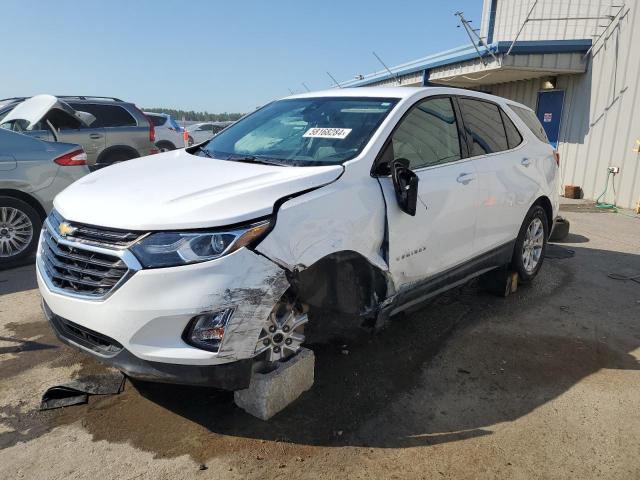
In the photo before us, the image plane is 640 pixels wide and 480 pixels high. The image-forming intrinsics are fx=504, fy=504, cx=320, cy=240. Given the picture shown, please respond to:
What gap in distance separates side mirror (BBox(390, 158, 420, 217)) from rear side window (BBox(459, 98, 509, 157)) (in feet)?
3.92

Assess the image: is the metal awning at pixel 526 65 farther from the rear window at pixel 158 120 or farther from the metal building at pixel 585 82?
the rear window at pixel 158 120

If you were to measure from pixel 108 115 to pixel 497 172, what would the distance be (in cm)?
856

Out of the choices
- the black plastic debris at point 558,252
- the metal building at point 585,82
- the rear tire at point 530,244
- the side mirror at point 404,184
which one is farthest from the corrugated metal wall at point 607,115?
the side mirror at point 404,184

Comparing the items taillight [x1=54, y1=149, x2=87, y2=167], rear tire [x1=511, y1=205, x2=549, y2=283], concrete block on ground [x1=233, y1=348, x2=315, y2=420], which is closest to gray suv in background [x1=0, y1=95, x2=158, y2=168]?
taillight [x1=54, y1=149, x2=87, y2=167]

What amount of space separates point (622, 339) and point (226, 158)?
349 cm

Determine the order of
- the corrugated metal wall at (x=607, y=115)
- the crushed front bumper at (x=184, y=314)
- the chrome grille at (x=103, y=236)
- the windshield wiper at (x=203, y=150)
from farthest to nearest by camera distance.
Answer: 1. the corrugated metal wall at (x=607, y=115)
2. the windshield wiper at (x=203, y=150)
3. the chrome grille at (x=103, y=236)
4. the crushed front bumper at (x=184, y=314)

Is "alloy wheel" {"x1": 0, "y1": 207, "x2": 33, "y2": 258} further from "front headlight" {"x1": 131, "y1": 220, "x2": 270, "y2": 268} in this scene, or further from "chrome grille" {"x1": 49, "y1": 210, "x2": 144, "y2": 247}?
"front headlight" {"x1": 131, "y1": 220, "x2": 270, "y2": 268}

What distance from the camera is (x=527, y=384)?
3400mm

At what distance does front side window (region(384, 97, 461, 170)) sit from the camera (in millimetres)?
3434

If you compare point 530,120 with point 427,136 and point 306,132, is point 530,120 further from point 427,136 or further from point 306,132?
point 306,132

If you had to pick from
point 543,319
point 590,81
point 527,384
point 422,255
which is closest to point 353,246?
point 422,255

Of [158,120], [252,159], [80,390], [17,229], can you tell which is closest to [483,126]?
[252,159]

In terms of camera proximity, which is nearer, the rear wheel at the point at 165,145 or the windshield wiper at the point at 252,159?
the windshield wiper at the point at 252,159

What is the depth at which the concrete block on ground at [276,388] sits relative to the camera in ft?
9.22
